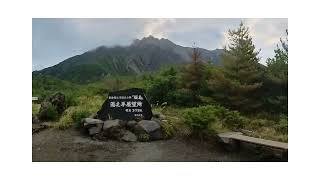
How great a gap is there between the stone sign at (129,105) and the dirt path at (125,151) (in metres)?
0.42

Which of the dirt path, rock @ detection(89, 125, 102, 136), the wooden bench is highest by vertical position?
rock @ detection(89, 125, 102, 136)

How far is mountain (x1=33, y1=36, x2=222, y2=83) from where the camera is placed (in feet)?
27.9

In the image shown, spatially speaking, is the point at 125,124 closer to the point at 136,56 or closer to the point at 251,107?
the point at 136,56

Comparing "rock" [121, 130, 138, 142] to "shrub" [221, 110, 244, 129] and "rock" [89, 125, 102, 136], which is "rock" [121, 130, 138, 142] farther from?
"shrub" [221, 110, 244, 129]

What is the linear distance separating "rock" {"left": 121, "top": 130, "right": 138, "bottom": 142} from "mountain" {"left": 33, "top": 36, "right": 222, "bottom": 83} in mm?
999

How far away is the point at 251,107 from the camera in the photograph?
8508 mm

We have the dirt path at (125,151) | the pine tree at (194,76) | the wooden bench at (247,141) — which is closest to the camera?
the wooden bench at (247,141)

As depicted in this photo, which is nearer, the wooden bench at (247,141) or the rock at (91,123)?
the wooden bench at (247,141)

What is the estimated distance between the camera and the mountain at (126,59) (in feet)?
27.9

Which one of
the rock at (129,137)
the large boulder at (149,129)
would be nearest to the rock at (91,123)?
the rock at (129,137)

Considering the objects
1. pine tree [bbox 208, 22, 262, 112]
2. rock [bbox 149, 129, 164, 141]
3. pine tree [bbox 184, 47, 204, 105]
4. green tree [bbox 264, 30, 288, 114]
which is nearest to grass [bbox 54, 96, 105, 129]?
rock [bbox 149, 129, 164, 141]

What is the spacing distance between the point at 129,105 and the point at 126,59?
793mm

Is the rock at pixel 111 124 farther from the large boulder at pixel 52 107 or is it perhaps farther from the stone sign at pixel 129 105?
the large boulder at pixel 52 107
